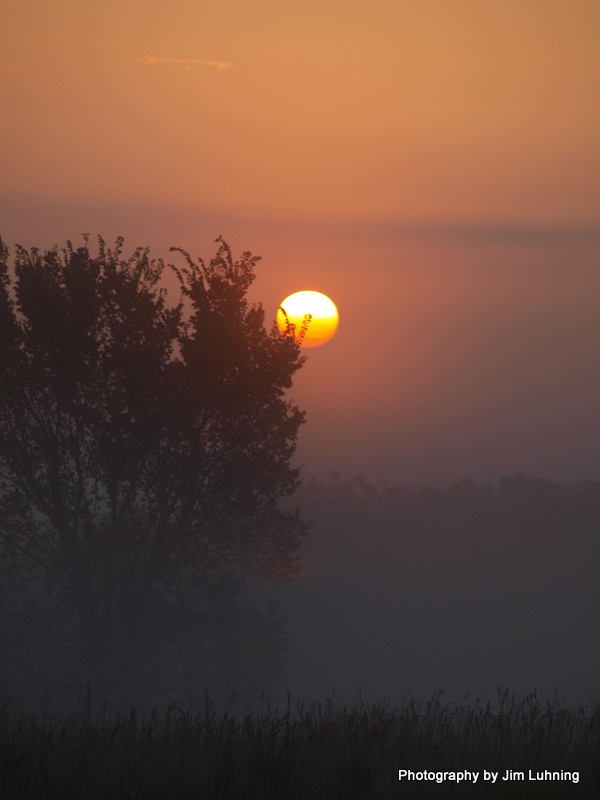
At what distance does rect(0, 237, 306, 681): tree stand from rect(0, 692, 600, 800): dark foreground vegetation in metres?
18.6

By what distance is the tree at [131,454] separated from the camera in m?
28.7

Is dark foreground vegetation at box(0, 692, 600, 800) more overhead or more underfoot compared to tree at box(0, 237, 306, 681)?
more underfoot

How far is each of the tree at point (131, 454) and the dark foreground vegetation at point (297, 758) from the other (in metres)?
18.6

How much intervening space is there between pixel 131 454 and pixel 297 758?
20727mm

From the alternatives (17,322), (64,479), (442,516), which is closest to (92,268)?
(17,322)

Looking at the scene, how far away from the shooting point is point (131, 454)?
2859cm

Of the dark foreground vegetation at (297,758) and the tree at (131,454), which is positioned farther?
the tree at (131,454)

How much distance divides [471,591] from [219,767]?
9935cm

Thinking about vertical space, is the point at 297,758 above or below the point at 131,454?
below

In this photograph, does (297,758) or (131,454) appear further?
(131,454)

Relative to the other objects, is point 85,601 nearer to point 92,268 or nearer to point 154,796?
point 92,268

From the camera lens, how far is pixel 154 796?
7.77m

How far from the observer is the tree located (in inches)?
1131

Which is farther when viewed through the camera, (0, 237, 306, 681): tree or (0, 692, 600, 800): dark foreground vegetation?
(0, 237, 306, 681): tree
